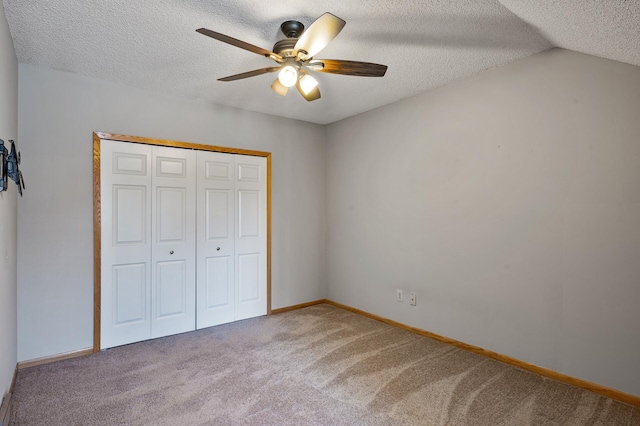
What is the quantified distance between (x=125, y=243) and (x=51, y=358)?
108 centimetres

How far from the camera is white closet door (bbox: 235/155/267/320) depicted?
400 cm

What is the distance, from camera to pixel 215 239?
12.6ft

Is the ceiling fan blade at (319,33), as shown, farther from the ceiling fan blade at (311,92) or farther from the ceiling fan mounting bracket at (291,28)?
the ceiling fan blade at (311,92)

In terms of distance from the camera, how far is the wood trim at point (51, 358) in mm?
2765

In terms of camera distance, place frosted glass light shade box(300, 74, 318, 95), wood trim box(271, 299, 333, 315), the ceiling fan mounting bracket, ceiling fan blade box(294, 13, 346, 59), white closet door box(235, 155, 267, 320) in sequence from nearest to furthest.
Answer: ceiling fan blade box(294, 13, 346, 59) → the ceiling fan mounting bracket → frosted glass light shade box(300, 74, 318, 95) → white closet door box(235, 155, 267, 320) → wood trim box(271, 299, 333, 315)

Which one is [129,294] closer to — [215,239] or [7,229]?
[215,239]

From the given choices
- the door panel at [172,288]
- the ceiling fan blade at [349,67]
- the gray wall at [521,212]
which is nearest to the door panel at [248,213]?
the door panel at [172,288]

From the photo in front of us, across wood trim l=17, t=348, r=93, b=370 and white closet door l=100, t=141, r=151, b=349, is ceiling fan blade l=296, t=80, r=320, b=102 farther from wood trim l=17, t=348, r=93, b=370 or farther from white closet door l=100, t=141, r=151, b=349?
wood trim l=17, t=348, r=93, b=370

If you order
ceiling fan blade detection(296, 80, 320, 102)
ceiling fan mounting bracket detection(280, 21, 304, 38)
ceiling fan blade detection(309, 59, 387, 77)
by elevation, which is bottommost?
ceiling fan blade detection(296, 80, 320, 102)

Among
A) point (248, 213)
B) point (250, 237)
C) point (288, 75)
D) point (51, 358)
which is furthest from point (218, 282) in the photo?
point (288, 75)

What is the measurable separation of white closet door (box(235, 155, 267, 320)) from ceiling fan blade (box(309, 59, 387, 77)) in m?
1.98

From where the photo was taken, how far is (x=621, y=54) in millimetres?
2109

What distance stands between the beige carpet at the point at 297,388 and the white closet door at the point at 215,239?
527mm

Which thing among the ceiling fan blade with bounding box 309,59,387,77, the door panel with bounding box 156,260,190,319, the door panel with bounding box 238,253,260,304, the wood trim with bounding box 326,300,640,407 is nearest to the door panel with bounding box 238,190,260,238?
the door panel with bounding box 238,253,260,304
